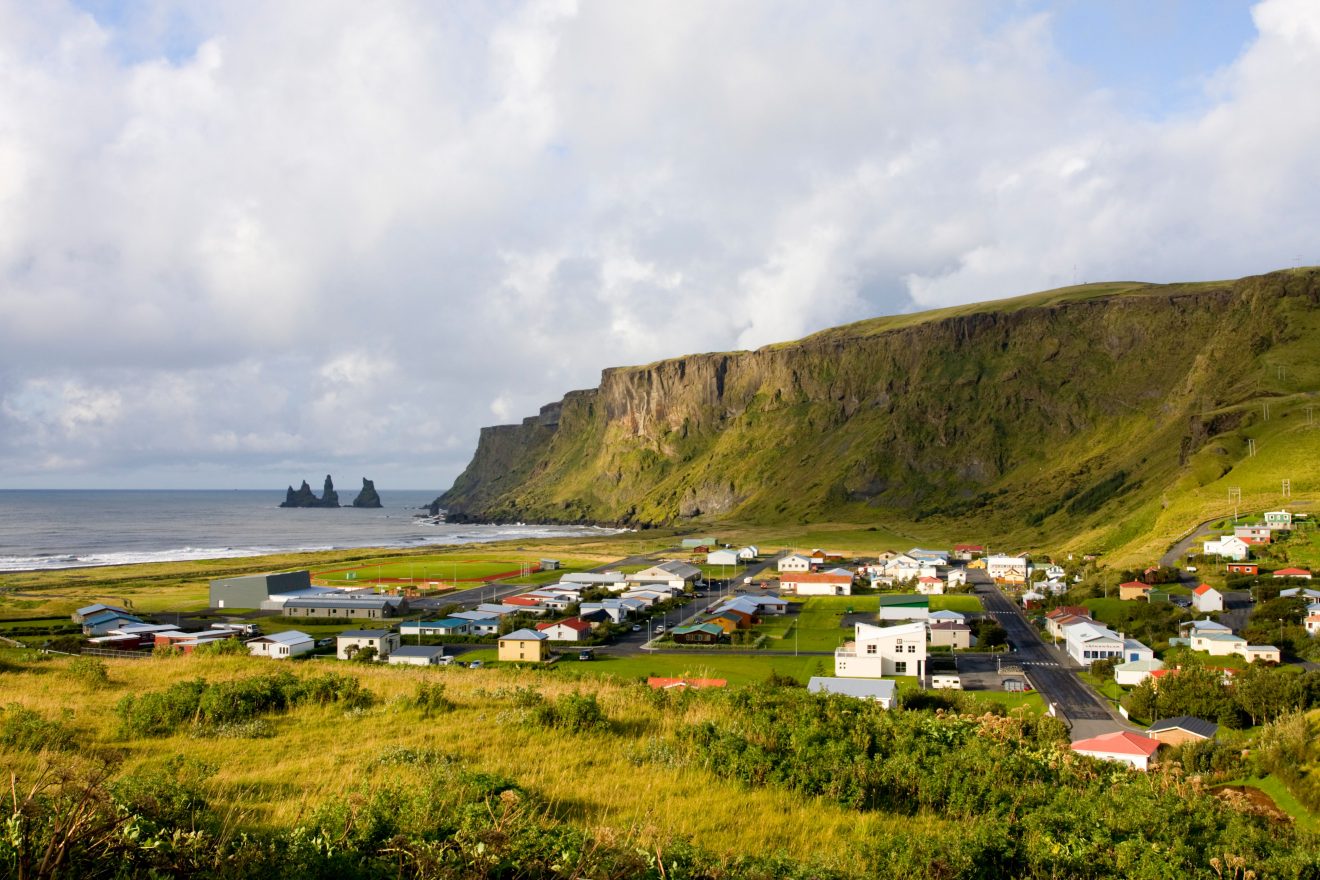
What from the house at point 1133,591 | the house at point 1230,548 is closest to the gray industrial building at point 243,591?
the house at point 1133,591

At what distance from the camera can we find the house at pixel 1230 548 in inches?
2854

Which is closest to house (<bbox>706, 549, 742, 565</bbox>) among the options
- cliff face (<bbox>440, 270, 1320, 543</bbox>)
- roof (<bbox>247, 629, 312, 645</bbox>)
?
cliff face (<bbox>440, 270, 1320, 543</bbox>)

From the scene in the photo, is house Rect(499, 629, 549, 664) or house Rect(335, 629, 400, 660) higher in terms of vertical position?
house Rect(335, 629, 400, 660)

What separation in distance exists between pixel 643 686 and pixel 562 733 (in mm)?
5001

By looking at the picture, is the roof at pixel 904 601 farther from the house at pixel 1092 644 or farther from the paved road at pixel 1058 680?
the house at pixel 1092 644

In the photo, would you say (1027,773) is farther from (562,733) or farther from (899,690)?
(899,690)

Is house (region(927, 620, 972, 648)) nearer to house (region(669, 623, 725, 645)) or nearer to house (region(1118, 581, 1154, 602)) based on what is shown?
house (region(669, 623, 725, 645))

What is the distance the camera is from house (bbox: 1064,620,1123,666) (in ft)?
162

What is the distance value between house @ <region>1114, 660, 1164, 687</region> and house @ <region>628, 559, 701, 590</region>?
158 feet

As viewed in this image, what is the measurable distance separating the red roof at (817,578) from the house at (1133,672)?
134ft

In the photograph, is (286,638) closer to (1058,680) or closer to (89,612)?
(89,612)

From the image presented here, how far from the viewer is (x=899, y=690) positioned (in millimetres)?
38844

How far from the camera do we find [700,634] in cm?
5856

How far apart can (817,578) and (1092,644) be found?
3698cm
